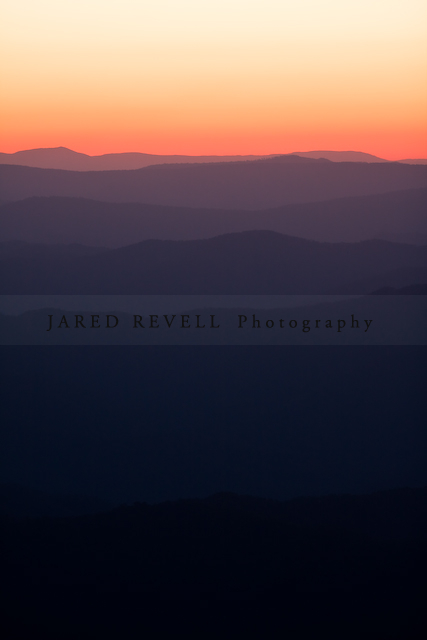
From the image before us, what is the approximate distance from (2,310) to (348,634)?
152 centimetres

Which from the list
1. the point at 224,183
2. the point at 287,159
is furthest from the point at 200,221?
the point at 287,159

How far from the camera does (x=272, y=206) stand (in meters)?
1.79

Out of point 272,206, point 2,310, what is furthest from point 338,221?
point 2,310

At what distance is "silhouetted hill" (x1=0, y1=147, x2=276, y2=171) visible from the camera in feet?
5.84

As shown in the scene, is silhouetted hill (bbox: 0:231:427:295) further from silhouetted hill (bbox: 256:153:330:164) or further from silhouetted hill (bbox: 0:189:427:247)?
silhouetted hill (bbox: 256:153:330:164)

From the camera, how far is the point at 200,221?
1794mm

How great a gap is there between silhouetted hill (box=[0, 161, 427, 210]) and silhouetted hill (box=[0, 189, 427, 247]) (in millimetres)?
26

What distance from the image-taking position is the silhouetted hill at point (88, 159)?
178 centimetres

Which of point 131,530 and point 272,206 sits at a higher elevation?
point 272,206

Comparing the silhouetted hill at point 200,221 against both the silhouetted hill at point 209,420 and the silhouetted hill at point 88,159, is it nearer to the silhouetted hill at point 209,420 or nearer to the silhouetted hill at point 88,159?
the silhouetted hill at point 88,159

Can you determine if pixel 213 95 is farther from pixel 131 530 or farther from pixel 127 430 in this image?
pixel 131 530

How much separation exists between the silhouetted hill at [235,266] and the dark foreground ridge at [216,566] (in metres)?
0.69

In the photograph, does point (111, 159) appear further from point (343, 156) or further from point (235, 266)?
point (343, 156)

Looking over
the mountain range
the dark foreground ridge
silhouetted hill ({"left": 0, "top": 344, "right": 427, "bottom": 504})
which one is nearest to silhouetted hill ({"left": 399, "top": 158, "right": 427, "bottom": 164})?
the mountain range
